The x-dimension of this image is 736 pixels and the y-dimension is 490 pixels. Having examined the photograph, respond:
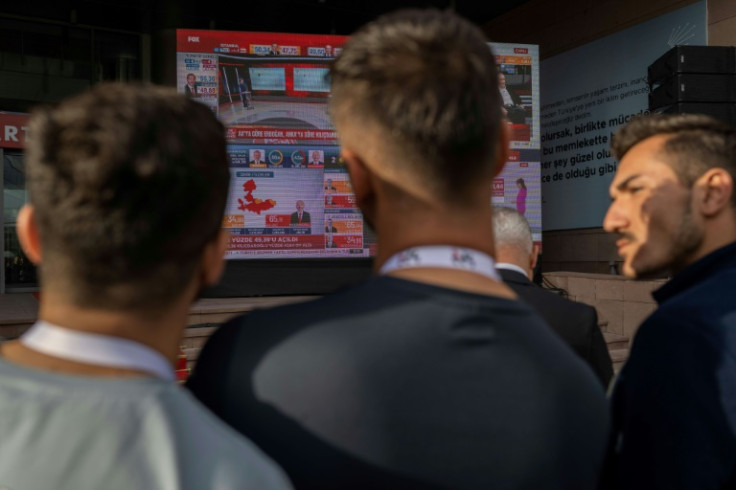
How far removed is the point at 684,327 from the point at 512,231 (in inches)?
54.3

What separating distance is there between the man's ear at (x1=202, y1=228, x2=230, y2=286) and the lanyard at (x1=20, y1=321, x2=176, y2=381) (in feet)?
0.44

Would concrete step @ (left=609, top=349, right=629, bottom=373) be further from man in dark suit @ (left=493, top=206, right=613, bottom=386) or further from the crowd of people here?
the crowd of people

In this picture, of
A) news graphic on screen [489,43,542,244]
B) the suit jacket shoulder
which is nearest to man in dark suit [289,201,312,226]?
news graphic on screen [489,43,542,244]

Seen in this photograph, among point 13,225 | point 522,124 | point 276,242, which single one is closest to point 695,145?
point 276,242

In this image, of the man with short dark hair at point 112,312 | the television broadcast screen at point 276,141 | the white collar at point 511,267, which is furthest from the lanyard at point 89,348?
the television broadcast screen at point 276,141

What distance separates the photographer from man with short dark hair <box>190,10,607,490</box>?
773 millimetres

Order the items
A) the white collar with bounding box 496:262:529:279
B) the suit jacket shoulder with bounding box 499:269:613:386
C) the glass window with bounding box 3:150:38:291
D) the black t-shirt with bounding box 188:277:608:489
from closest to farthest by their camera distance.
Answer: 1. the black t-shirt with bounding box 188:277:608:489
2. the suit jacket shoulder with bounding box 499:269:613:386
3. the white collar with bounding box 496:262:529:279
4. the glass window with bounding box 3:150:38:291

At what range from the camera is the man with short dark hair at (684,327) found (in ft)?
3.70

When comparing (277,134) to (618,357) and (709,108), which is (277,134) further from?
(709,108)

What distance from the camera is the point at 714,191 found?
1.52 meters

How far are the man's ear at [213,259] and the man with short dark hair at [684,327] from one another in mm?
765

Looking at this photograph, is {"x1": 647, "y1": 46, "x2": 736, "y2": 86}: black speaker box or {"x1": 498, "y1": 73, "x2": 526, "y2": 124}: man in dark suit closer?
{"x1": 647, "y1": 46, "x2": 736, "y2": 86}: black speaker box

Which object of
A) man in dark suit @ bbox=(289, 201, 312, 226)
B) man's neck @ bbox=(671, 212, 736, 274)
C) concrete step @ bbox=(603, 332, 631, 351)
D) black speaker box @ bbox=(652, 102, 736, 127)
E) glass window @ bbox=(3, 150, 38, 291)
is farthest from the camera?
glass window @ bbox=(3, 150, 38, 291)

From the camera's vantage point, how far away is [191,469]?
2.14ft
